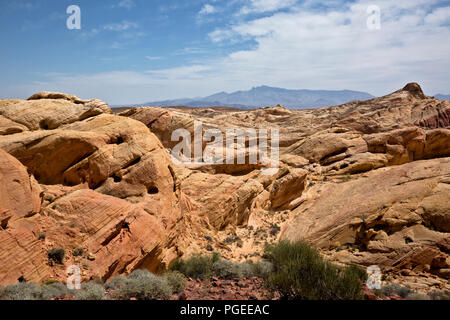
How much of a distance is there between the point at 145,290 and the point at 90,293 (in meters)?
1.25

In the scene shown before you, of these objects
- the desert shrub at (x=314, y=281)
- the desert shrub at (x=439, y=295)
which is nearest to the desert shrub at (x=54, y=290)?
the desert shrub at (x=314, y=281)

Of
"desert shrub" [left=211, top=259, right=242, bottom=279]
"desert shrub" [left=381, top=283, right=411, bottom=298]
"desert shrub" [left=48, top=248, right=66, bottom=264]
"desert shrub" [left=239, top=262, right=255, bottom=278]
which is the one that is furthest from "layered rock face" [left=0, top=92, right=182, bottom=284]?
"desert shrub" [left=381, top=283, right=411, bottom=298]

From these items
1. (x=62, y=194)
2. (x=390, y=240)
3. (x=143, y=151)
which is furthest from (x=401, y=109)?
(x=62, y=194)

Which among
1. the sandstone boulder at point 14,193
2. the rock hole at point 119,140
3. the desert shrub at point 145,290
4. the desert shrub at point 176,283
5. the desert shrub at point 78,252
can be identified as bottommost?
the desert shrub at point 176,283

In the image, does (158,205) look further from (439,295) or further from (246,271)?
(439,295)

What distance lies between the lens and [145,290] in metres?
Answer: 7.03

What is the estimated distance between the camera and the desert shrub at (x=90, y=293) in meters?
6.51

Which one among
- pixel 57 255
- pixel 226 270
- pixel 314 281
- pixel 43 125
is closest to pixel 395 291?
pixel 314 281

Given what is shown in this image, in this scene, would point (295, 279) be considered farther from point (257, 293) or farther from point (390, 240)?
point (390, 240)

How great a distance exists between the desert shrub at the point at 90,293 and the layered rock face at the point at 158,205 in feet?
3.57

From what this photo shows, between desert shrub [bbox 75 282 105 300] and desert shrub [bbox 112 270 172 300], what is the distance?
415 mm

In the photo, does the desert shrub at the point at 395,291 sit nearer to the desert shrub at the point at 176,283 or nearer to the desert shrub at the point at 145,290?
the desert shrub at the point at 176,283

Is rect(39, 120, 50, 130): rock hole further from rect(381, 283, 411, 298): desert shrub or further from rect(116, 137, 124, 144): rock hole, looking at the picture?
rect(381, 283, 411, 298): desert shrub
